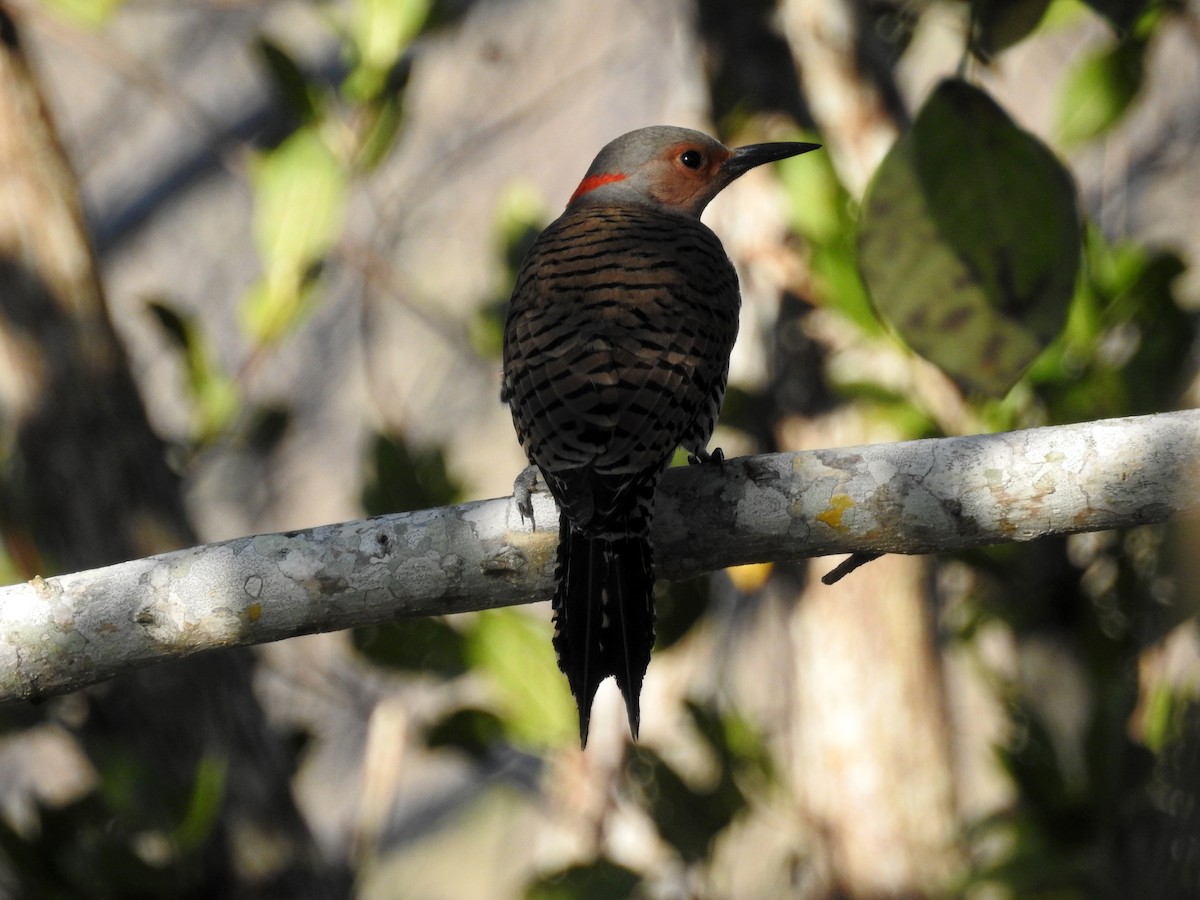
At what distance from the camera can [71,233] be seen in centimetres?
328

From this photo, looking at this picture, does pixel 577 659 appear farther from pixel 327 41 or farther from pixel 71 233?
pixel 327 41

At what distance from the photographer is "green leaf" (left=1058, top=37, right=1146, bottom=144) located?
299 centimetres

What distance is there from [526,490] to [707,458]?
392 mm

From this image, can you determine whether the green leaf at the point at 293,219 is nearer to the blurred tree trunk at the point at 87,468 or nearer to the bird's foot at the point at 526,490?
the blurred tree trunk at the point at 87,468

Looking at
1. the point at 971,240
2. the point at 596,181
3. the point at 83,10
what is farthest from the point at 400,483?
the point at 971,240

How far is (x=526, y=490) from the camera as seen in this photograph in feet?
7.70

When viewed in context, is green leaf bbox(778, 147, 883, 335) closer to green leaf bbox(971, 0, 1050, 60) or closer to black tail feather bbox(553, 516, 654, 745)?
green leaf bbox(971, 0, 1050, 60)

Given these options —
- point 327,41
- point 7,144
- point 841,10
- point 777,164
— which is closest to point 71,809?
point 7,144

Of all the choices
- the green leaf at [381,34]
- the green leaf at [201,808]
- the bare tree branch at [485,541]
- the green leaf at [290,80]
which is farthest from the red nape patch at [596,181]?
the green leaf at [201,808]

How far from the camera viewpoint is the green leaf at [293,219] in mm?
3305

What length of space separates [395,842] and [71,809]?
260cm

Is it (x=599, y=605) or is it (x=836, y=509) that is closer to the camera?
(x=836, y=509)

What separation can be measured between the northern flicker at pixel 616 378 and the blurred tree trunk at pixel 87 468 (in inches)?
43.1

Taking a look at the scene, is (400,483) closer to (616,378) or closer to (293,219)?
(293,219)
